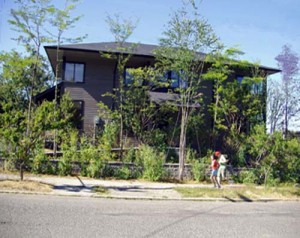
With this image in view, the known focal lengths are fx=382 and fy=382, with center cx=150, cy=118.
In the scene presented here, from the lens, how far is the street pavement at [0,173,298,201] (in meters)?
12.1

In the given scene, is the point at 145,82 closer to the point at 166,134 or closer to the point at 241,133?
the point at 166,134

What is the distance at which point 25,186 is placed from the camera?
11961mm

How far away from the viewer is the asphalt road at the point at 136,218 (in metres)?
7.29

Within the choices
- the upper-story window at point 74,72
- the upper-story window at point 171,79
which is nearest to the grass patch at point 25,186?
the upper-story window at point 171,79

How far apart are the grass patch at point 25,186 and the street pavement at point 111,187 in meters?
0.25

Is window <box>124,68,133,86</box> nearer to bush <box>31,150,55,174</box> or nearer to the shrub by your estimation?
the shrub

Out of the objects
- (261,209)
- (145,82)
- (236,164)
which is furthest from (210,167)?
(145,82)

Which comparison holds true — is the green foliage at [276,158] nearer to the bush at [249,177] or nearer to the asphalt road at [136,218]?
the bush at [249,177]

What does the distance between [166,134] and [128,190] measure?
8.45 m

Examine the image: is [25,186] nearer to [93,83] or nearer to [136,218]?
[136,218]

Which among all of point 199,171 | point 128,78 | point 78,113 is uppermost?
point 128,78

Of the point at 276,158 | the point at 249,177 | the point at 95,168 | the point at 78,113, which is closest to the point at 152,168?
the point at 95,168

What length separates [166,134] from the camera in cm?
2130

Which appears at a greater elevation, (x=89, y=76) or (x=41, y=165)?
(x=89, y=76)
